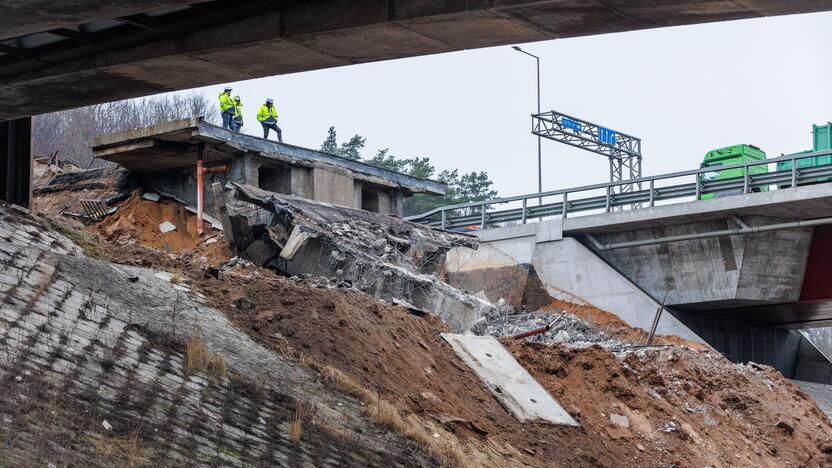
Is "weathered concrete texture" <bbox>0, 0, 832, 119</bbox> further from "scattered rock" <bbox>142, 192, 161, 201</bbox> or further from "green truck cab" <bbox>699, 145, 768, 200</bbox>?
"green truck cab" <bbox>699, 145, 768, 200</bbox>

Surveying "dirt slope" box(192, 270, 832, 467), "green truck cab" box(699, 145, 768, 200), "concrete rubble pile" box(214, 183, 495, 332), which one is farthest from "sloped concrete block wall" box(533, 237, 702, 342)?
"dirt slope" box(192, 270, 832, 467)

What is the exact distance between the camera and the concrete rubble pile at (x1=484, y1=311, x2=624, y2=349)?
24.2 m

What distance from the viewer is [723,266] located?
34.3m

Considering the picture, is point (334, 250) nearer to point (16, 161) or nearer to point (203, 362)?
point (16, 161)

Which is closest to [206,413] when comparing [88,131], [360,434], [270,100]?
[360,434]

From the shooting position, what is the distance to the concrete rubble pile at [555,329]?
24188 millimetres

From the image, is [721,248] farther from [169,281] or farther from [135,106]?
[135,106]

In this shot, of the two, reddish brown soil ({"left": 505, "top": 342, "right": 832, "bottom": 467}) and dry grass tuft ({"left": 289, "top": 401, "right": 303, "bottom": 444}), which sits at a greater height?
dry grass tuft ({"left": 289, "top": 401, "right": 303, "bottom": 444})

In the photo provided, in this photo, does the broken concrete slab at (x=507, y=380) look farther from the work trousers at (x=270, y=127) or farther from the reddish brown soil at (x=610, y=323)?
the work trousers at (x=270, y=127)

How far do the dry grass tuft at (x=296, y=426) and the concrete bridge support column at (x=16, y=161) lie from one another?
407 inches

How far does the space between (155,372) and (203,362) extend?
0.92m

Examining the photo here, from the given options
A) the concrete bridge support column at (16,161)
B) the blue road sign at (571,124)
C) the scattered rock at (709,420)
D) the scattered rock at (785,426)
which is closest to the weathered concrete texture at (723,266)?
the blue road sign at (571,124)

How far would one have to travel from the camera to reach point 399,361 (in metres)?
17.4

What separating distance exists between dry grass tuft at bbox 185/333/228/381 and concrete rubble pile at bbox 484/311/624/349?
894cm
